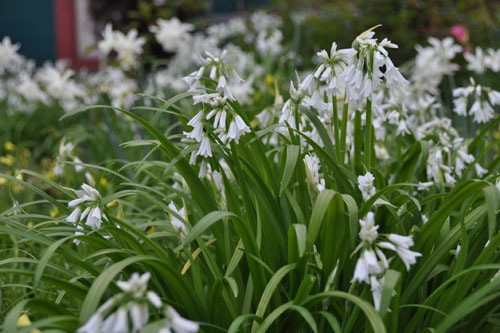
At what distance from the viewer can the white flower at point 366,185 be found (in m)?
2.13

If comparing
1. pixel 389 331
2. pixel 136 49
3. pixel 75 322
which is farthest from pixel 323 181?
pixel 136 49

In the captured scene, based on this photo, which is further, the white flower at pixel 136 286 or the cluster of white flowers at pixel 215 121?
the cluster of white flowers at pixel 215 121

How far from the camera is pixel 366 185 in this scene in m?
2.14

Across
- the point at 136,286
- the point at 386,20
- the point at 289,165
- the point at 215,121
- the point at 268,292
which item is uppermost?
the point at 386,20

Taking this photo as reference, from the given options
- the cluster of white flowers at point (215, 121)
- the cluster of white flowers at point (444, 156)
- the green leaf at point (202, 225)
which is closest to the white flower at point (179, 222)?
the cluster of white flowers at point (215, 121)

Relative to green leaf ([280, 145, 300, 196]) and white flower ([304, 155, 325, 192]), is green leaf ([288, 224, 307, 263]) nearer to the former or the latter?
green leaf ([280, 145, 300, 196])

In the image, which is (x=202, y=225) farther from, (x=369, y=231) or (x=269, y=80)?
(x=269, y=80)

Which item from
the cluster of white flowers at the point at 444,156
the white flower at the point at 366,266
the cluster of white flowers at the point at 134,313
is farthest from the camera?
the cluster of white flowers at the point at 444,156

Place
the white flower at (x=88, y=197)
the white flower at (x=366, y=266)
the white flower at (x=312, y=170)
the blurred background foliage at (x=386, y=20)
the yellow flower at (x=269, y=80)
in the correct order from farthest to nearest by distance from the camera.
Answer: the blurred background foliage at (x=386, y=20), the yellow flower at (x=269, y=80), the white flower at (x=312, y=170), the white flower at (x=88, y=197), the white flower at (x=366, y=266)

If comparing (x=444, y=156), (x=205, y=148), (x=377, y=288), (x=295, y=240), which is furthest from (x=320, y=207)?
(x=444, y=156)

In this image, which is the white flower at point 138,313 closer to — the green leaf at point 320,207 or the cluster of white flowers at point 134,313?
the cluster of white flowers at point 134,313

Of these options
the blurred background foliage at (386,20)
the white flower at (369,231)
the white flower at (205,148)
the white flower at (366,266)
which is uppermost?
the blurred background foliage at (386,20)

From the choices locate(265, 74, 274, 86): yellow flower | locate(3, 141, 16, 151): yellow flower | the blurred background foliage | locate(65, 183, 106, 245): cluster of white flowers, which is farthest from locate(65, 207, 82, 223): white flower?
the blurred background foliage

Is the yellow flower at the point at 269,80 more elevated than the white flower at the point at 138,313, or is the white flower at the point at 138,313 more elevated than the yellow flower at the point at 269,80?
the yellow flower at the point at 269,80
